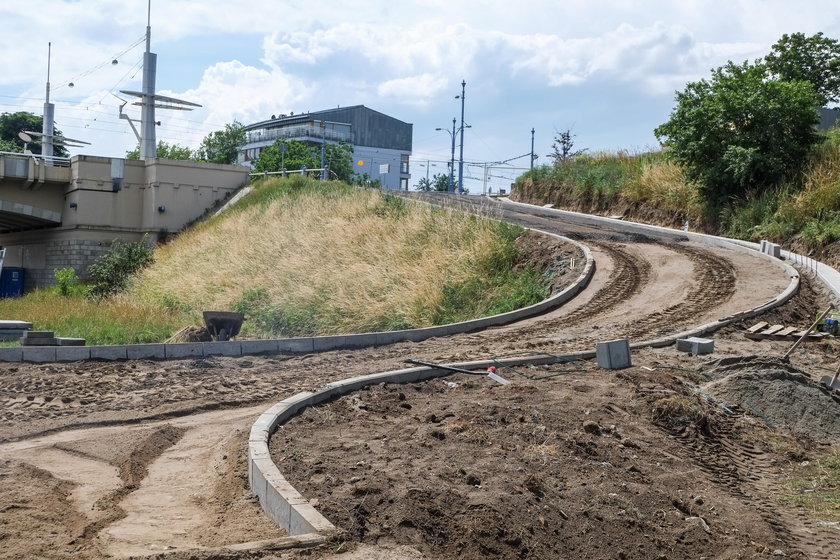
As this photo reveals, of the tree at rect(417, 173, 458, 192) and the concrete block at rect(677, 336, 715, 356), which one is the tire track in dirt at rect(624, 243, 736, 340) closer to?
the concrete block at rect(677, 336, 715, 356)

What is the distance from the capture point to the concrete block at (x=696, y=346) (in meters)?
11.7

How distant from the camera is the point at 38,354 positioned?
11.6m

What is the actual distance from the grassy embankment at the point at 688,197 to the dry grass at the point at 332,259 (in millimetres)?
7389

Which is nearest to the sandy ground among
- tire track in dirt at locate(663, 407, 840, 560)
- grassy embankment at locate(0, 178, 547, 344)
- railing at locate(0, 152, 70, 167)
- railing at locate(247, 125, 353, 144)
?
tire track in dirt at locate(663, 407, 840, 560)

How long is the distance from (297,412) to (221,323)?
7.07 meters

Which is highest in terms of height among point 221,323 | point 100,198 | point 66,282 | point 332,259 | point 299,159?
point 299,159

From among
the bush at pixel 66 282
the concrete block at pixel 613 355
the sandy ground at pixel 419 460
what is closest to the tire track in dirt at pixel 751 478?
the sandy ground at pixel 419 460

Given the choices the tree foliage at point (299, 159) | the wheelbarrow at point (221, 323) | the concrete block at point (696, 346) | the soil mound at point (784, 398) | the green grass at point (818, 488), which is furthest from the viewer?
the tree foliage at point (299, 159)

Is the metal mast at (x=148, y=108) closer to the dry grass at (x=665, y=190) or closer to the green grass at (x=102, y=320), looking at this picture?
the green grass at (x=102, y=320)

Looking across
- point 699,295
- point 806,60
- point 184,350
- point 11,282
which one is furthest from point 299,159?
point 184,350

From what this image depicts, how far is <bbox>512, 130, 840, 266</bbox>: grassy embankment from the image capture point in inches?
800

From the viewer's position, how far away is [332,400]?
9062 millimetres

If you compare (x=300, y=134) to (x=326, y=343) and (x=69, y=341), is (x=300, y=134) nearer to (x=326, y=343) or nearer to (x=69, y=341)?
(x=326, y=343)

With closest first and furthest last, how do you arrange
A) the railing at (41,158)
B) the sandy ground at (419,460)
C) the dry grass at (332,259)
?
1. the sandy ground at (419,460)
2. the dry grass at (332,259)
3. the railing at (41,158)
